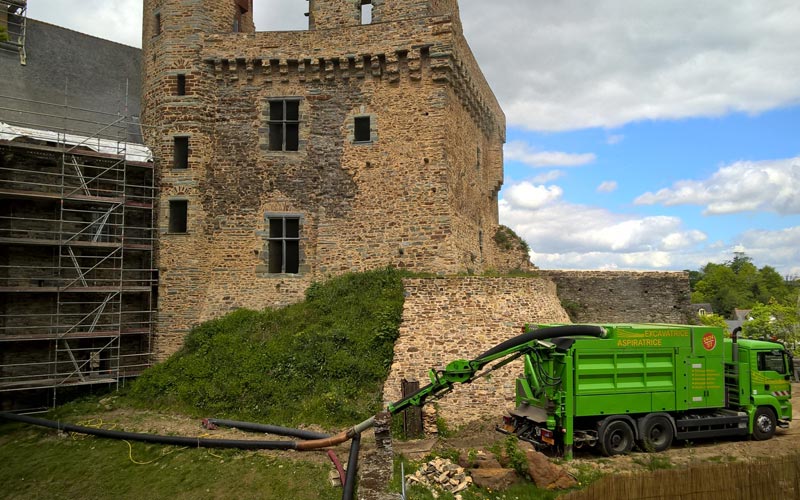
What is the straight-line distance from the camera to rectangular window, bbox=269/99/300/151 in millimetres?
19406

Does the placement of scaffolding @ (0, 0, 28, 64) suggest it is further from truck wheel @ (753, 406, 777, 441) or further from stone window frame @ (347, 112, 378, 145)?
truck wheel @ (753, 406, 777, 441)

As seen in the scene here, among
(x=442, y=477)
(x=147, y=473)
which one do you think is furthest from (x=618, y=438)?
(x=147, y=473)

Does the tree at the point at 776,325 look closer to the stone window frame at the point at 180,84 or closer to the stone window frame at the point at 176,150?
the stone window frame at the point at 176,150

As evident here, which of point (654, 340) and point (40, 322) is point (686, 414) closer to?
point (654, 340)

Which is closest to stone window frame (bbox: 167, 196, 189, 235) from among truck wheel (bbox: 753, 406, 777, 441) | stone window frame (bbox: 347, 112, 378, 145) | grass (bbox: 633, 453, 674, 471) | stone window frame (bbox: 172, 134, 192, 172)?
stone window frame (bbox: 172, 134, 192, 172)

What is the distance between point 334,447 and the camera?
12562 mm

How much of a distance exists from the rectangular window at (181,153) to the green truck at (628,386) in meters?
12.3

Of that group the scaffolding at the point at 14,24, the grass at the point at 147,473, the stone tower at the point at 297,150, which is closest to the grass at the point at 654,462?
the grass at the point at 147,473

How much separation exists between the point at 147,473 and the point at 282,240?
8.57m

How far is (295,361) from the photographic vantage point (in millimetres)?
15484

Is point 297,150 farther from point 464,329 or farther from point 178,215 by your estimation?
point 464,329

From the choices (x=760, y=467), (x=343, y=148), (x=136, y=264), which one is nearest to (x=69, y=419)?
(x=136, y=264)

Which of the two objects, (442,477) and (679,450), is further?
(679,450)

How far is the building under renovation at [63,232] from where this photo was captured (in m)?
16.5
